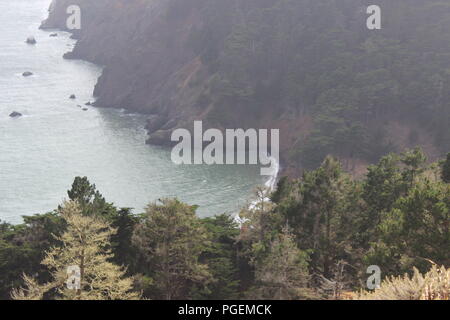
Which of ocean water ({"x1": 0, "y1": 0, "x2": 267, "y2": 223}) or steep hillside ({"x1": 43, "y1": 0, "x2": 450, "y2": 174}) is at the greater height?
steep hillside ({"x1": 43, "y1": 0, "x2": 450, "y2": 174})

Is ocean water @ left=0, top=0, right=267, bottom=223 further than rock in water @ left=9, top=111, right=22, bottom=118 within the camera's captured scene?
No

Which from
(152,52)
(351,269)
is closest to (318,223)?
(351,269)

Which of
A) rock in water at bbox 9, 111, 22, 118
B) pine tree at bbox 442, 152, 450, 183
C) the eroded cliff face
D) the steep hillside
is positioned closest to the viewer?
pine tree at bbox 442, 152, 450, 183

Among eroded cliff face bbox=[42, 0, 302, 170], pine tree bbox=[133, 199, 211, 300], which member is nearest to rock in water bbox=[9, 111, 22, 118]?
eroded cliff face bbox=[42, 0, 302, 170]

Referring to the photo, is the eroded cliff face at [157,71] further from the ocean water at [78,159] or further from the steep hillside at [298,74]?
the ocean water at [78,159]

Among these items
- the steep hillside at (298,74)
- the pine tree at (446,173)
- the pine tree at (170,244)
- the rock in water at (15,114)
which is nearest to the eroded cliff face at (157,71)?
the steep hillside at (298,74)

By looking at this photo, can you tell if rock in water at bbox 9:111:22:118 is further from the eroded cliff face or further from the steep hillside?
the eroded cliff face

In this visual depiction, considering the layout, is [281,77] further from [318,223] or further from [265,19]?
[318,223]
